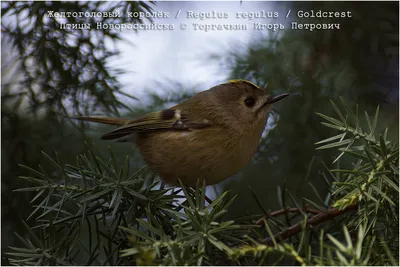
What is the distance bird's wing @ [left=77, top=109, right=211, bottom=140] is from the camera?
1420 millimetres

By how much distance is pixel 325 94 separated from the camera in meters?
1.54

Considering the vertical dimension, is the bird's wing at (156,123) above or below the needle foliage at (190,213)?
above

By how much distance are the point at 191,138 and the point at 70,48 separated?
50 centimetres

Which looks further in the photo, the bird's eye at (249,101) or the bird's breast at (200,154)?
the bird's eye at (249,101)

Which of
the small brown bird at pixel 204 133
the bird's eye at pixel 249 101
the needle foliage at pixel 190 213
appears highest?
the bird's eye at pixel 249 101

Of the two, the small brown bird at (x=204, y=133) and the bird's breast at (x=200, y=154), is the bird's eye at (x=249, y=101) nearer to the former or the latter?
the small brown bird at (x=204, y=133)

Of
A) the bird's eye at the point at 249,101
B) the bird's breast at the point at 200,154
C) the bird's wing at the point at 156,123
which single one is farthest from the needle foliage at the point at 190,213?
the bird's eye at the point at 249,101

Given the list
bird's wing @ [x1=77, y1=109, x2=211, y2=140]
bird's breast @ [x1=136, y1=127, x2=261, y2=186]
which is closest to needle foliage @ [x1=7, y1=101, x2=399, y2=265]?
bird's breast @ [x1=136, y1=127, x2=261, y2=186]

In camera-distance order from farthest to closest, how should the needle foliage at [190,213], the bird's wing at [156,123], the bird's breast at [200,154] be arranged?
the bird's wing at [156,123] → the bird's breast at [200,154] → the needle foliage at [190,213]

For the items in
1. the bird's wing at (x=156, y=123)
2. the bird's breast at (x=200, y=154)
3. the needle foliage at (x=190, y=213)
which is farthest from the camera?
the bird's wing at (x=156, y=123)

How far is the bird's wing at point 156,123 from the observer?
1420 millimetres

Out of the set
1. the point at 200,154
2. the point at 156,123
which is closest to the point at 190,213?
the point at 200,154

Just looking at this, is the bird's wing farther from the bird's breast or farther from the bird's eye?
the bird's eye

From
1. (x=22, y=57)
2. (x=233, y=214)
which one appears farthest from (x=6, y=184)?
(x=233, y=214)
